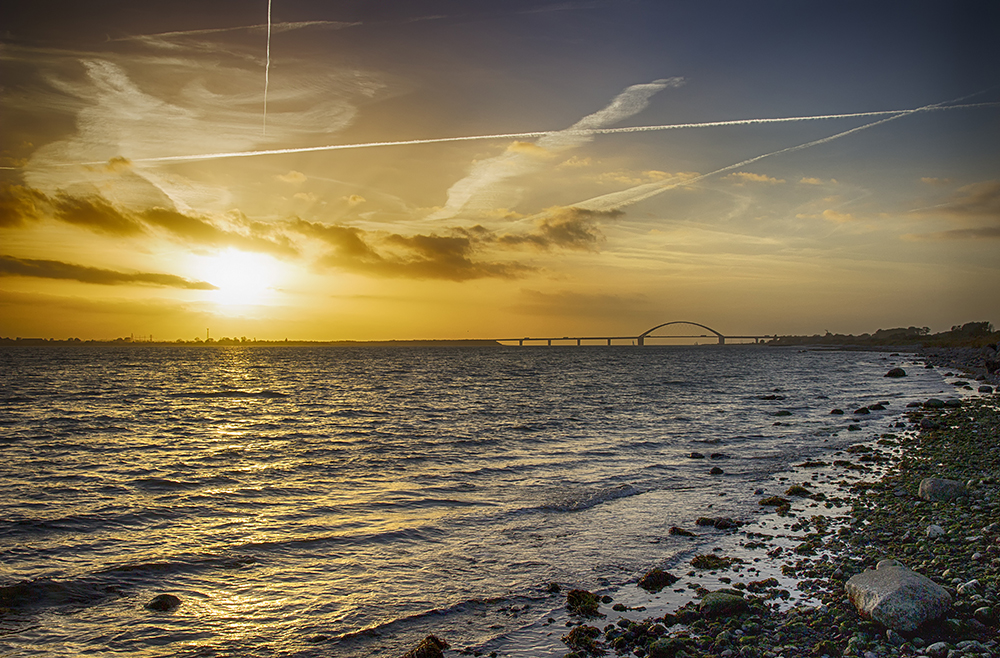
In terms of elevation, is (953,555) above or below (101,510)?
above

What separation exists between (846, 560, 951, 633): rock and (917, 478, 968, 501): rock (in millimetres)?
6589

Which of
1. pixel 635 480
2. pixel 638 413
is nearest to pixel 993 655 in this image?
pixel 635 480

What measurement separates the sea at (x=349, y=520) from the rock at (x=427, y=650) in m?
0.43

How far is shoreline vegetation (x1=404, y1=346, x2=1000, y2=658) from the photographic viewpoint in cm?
707

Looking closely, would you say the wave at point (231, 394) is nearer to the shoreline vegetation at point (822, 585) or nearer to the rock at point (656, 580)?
the shoreline vegetation at point (822, 585)

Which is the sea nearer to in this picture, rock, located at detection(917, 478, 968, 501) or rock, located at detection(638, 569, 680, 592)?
rock, located at detection(638, 569, 680, 592)

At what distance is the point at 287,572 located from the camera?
10641mm

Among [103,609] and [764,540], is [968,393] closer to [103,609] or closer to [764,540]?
[764,540]

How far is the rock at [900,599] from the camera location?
7.19 meters

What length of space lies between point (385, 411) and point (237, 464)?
61.6 feet

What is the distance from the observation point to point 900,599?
289 inches

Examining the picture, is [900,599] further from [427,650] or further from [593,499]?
[593,499]

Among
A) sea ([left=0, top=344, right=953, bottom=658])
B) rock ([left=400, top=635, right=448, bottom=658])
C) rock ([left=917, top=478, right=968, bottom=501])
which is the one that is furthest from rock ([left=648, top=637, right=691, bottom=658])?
rock ([left=917, top=478, right=968, bottom=501])

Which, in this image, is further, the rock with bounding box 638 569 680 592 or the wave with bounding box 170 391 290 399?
the wave with bounding box 170 391 290 399
